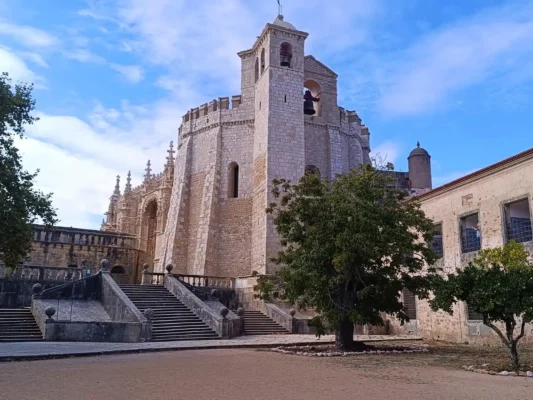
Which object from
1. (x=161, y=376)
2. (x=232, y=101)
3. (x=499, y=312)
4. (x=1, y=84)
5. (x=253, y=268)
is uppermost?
(x=232, y=101)

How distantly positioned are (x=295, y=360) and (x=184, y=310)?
8817mm

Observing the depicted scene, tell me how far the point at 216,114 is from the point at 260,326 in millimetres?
14681

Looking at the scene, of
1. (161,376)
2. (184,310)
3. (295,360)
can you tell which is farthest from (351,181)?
(184,310)

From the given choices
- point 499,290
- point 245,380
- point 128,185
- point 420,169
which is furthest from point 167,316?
point 420,169

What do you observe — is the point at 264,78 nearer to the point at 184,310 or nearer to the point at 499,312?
the point at 184,310

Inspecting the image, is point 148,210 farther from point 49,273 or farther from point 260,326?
point 260,326

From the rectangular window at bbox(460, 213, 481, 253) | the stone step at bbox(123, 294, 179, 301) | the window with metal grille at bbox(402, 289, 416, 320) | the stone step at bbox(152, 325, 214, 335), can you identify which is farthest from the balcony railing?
the stone step at bbox(123, 294, 179, 301)

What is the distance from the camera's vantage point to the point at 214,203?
1094 inches

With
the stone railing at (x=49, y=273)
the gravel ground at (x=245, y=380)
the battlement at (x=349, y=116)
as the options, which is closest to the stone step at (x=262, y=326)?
the stone railing at (x=49, y=273)

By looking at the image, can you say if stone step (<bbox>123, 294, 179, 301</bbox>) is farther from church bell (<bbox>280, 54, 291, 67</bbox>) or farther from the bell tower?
church bell (<bbox>280, 54, 291, 67</bbox>)

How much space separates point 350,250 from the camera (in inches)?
466

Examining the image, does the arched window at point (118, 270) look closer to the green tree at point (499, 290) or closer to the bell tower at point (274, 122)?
the bell tower at point (274, 122)

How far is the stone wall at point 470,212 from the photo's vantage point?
1452 cm

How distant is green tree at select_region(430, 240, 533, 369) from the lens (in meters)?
8.87
